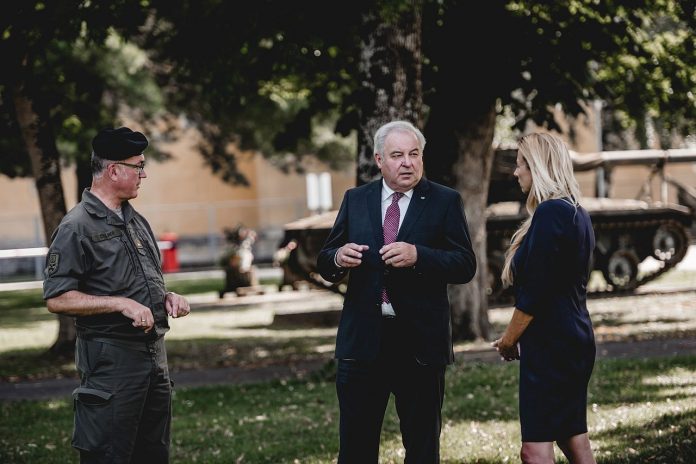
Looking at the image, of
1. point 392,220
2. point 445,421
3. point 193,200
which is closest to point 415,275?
point 392,220

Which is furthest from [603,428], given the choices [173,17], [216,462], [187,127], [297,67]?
[187,127]

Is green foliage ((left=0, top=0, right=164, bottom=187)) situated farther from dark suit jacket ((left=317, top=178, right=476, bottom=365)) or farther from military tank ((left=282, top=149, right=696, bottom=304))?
dark suit jacket ((left=317, top=178, right=476, bottom=365))

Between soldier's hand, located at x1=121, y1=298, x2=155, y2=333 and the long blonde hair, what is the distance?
1.66m

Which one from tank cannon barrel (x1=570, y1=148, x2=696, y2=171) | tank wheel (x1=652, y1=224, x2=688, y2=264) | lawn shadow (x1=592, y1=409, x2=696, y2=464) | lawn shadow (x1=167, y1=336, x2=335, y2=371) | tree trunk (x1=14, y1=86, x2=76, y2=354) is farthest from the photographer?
tank cannon barrel (x1=570, y1=148, x2=696, y2=171)

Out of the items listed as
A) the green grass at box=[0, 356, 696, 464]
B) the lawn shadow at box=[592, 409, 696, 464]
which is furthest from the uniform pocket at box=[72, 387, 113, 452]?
the lawn shadow at box=[592, 409, 696, 464]

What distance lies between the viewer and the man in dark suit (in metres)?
4.74

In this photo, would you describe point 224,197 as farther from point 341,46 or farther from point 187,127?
point 341,46

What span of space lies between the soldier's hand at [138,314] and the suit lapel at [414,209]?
1.21 m

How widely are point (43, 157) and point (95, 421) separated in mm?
9509

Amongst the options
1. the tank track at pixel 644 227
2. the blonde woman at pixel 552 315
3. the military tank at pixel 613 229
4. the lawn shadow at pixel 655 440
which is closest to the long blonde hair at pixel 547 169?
the blonde woman at pixel 552 315

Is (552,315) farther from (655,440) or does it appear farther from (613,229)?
(613,229)

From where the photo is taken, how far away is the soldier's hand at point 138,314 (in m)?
4.36

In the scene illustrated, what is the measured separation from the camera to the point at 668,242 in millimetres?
22688

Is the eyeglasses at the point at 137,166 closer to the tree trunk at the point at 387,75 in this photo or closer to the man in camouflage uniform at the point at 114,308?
the man in camouflage uniform at the point at 114,308
